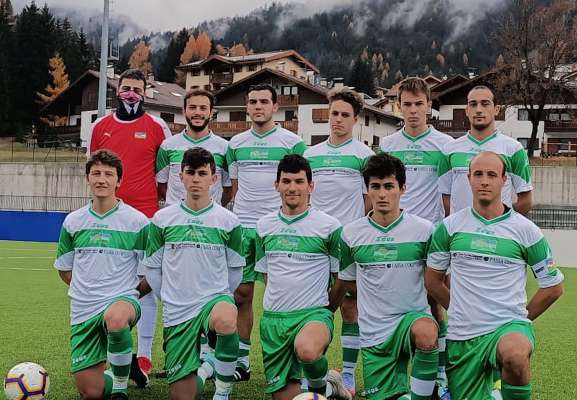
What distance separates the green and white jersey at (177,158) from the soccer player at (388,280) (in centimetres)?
164

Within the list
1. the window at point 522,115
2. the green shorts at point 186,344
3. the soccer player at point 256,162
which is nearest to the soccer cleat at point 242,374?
the soccer player at point 256,162

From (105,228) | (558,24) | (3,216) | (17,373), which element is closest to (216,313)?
(105,228)

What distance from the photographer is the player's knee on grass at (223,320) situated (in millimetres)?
4129

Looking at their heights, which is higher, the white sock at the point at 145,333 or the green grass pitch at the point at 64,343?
the white sock at the point at 145,333

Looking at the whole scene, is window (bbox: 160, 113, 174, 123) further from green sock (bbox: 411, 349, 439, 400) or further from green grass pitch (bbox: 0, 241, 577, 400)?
green sock (bbox: 411, 349, 439, 400)

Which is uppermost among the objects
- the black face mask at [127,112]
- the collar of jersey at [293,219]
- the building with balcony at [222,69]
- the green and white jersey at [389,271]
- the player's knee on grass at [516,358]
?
the building with balcony at [222,69]

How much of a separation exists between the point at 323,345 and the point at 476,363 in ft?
2.87

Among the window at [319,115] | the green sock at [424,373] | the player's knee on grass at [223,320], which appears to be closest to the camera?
the green sock at [424,373]

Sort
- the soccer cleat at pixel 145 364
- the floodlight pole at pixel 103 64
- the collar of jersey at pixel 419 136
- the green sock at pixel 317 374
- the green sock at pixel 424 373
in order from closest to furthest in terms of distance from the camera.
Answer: the green sock at pixel 424 373 → the green sock at pixel 317 374 → the soccer cleat at pixel 145 364 → the collar of jersey at pixel 419 136 → the floodlight pole at pixel 103 64

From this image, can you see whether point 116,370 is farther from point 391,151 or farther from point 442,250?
point 391,151

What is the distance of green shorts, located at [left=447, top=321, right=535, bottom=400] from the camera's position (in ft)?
12.0

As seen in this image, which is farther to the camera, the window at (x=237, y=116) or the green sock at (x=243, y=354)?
the window at (x=237, y=116)

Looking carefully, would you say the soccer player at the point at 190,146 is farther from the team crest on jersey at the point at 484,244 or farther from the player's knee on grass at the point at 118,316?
the team crest on jersey at the point at 484,244

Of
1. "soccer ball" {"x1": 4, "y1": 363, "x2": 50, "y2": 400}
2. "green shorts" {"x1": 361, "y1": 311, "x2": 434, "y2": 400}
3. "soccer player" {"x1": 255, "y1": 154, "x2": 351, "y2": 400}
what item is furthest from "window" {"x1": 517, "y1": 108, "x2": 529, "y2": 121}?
"soccer ball" {"x1": 4, "y1": 363, "x2": 50, "y2": 400}
